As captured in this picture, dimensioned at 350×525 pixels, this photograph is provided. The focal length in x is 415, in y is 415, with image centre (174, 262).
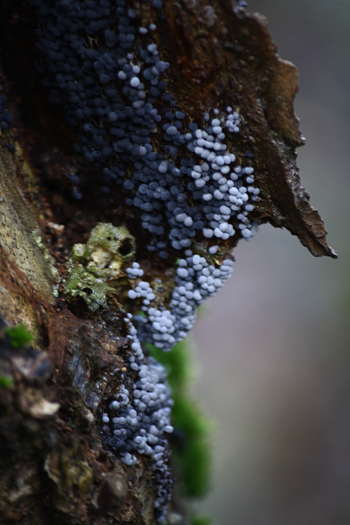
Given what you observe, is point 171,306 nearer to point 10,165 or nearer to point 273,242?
point 10,165

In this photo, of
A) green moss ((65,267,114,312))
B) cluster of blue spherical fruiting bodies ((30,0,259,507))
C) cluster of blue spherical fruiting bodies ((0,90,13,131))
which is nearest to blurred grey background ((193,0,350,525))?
cluster of blue spherical fruiting bodies ((30,0,259,507))

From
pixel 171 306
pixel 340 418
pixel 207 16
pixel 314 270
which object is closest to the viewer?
pixel 207 16

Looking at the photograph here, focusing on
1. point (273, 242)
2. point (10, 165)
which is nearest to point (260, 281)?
point (273, 242)

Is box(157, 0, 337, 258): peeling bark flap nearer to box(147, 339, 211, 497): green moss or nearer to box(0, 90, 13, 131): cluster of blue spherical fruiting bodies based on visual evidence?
box(0, 90, 13, 131): cluster of blue spherical fruiting bodies

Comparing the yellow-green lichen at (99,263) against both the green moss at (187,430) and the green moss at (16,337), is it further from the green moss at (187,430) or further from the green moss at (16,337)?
the green moss at (187,430)

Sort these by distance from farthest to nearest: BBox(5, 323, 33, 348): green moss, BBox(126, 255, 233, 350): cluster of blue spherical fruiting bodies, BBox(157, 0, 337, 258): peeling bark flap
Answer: BBox(126, 255, 233, 350): cluster of blue spherical fruiting bodies
BBox(157, 0, 337, 258): peeling bark flap
BBox(5, 323, 33, 348): green moss
